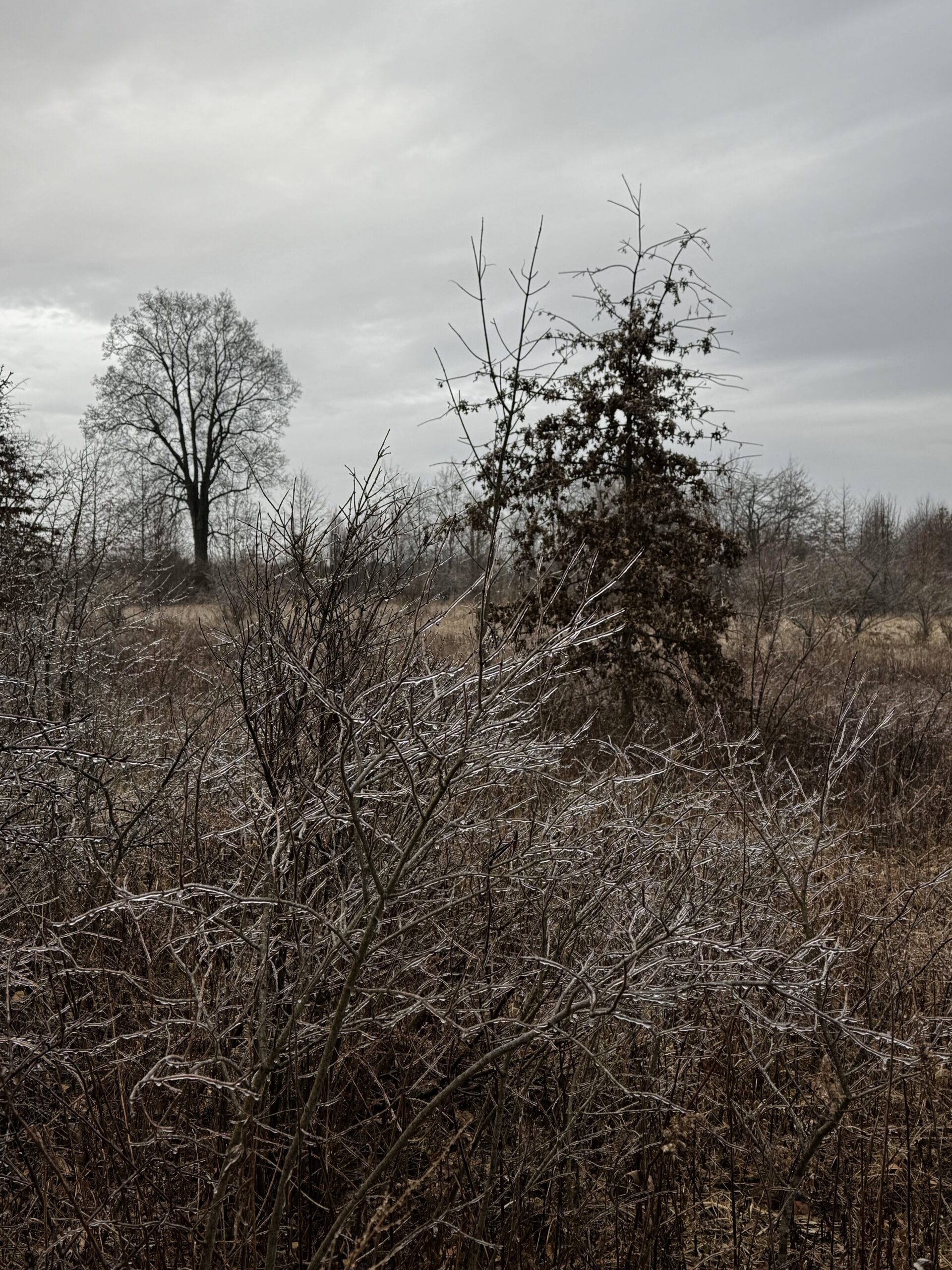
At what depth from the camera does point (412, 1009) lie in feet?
7.29

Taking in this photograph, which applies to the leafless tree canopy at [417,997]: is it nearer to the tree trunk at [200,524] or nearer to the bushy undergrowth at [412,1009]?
the bushy undergrowth at [412,1009]

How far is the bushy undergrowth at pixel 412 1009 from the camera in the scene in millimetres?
2361

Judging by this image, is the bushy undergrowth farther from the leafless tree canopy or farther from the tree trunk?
the tree trunk

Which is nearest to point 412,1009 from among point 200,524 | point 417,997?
point 417,997

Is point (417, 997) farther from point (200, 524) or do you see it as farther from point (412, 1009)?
point (200, 524)

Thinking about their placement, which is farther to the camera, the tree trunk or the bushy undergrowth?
the tree trunk

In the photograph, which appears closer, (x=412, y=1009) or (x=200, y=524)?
(x=412, y=1009)

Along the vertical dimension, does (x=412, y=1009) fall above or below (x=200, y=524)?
below

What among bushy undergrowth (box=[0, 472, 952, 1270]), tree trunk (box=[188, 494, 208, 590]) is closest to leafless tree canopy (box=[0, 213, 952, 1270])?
bushy undergrowth (box=[0, 472, 952, 1270])

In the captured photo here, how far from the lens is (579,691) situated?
1017 centimetres

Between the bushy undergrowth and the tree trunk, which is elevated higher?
the tree trunk

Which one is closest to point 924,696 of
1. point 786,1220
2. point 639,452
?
point 639,452

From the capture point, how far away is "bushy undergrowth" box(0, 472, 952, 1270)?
2361 millimetres

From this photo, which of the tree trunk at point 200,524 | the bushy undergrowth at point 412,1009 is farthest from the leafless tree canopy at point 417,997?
the tree trunk at point 200,524
